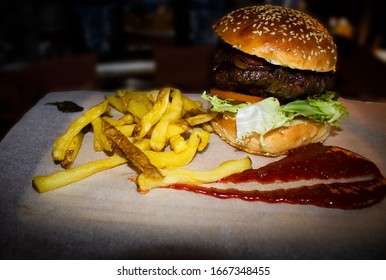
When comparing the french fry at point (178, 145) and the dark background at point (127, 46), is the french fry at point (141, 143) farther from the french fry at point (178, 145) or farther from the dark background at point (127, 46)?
the dark background at point (127, 46)

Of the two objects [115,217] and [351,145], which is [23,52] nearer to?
[115,217]

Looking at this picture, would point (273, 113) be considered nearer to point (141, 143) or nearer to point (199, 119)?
point (199, 119)

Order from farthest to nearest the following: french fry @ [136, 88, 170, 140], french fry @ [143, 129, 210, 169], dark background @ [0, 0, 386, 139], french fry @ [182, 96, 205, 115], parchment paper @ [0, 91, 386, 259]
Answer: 1. dark background @ [0, 0, 386, 139]
2. french fry @ [182, 96, 205, 115]
3. french fry @ [136, 88, 170, 140]
4. french fry @ [143, 129, 210, 169]
5. parchment paper @ [0, 91, 386, 259]

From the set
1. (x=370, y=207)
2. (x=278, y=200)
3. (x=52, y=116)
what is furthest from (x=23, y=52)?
(x=370, y=207)

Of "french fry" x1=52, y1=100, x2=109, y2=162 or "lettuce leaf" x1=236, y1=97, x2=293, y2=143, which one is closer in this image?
"french fry" x1=52, y1=100, x2=109, y2=162

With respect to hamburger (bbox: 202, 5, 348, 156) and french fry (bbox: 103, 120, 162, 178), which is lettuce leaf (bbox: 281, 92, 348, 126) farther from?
french fry (bbox: 103, 120, 162, 178)

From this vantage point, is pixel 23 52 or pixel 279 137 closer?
pixel 279 137

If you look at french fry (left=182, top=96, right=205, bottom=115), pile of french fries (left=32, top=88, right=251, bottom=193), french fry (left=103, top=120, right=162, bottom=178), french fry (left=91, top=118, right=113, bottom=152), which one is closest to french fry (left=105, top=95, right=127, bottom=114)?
pile of french fries (left=32, top=88, right=251, bottom=193)
